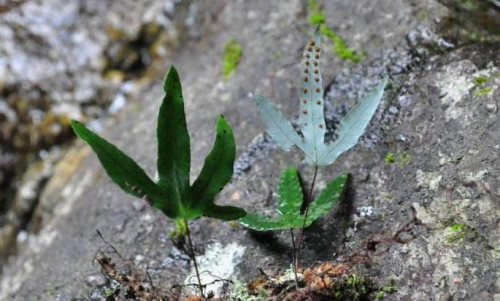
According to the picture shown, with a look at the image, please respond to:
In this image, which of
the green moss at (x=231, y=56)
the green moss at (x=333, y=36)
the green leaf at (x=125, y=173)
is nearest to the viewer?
the green leaf at (x=125, y=173)

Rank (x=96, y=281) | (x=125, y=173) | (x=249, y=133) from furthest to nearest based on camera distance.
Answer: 1. (x=249, y=133)
2. (x=96, y=281)
3. (x=125, y=173)

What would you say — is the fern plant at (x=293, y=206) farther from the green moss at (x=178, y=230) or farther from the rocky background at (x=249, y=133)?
the green moss at (x=178, y=230)

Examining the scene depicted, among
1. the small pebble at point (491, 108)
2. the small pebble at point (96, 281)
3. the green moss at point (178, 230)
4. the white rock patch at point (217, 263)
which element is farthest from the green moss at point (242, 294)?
the small pebble at point (491, 108)

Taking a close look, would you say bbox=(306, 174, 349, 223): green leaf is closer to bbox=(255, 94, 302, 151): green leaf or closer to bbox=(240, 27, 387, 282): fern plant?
bbox=(240, 27, 387, 282): fern plant

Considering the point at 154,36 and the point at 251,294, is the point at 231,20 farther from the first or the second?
the point at 251,294

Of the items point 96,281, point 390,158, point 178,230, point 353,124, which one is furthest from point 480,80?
point 96,281

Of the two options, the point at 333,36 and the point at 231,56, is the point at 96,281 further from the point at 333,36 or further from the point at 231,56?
the point at 333,36
